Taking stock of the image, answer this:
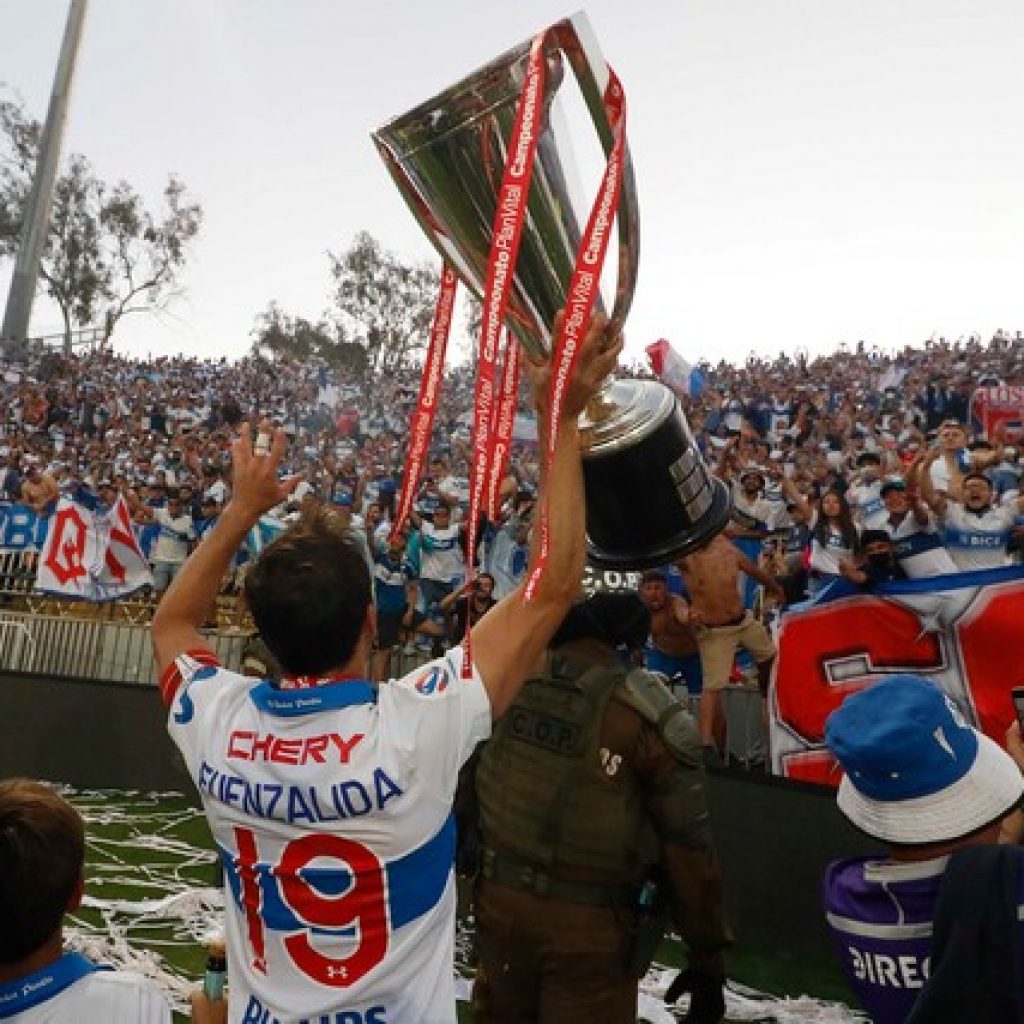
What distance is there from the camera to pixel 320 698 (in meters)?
1.73

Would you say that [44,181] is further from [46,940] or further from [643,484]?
[46,940]

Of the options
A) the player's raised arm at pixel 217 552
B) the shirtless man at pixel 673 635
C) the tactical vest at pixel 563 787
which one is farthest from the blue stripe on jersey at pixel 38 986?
the shirtless man at pixel 673 635

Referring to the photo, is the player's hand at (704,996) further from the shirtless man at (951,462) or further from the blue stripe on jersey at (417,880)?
the shirtless man at (951,462)

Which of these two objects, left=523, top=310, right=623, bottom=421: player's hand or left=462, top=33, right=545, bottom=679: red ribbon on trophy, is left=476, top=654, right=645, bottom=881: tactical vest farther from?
left=523, top=310, right=623, bottom=421: player's hand

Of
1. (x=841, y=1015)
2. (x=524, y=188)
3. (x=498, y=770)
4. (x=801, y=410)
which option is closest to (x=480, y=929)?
(x=498, y=770)

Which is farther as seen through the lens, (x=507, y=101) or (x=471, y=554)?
(x=507, y=101)

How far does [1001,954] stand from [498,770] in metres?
1.69

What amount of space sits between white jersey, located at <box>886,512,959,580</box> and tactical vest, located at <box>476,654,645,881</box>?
3665 mm

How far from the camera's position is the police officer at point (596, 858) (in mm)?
2723

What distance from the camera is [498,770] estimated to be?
2961 millimetres

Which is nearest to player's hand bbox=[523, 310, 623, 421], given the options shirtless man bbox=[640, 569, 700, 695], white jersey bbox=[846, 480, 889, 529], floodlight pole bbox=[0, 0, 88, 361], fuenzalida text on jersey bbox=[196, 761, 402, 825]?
fuenzalida text on jersey bbox=[196, 761, 402, 825]

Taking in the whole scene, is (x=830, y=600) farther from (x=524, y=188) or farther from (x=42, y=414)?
(x=42, y=414)

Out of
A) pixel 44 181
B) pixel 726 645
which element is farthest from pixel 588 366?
pixel 44 181

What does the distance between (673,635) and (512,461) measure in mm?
6824
